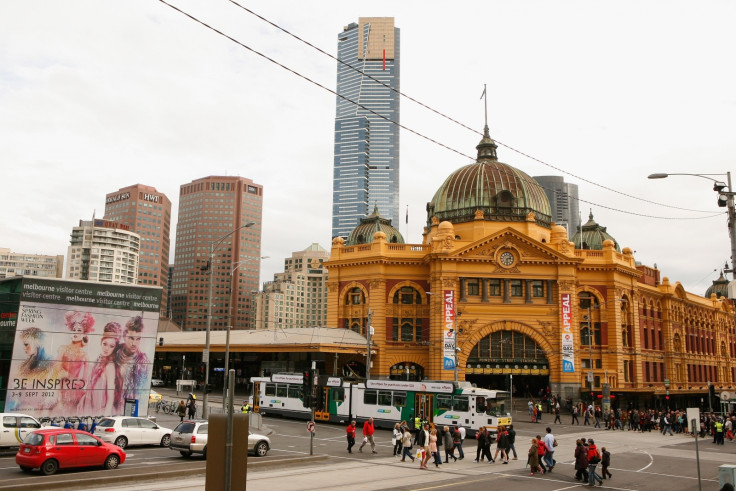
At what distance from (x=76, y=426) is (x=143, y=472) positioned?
9798 mm

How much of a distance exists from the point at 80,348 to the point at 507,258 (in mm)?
43652

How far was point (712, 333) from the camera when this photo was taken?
97.7 m

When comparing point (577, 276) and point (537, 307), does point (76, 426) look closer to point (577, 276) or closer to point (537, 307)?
point (537, 307)

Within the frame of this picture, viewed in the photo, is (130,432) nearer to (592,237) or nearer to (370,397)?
(370,397)

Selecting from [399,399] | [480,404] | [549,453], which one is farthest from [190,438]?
[480,404]

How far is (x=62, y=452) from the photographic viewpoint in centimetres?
2375

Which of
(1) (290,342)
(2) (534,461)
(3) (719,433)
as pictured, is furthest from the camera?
(1) (290,342)

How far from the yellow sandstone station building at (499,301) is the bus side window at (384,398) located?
18329 millimetres

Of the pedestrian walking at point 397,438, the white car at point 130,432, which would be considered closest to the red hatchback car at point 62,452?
the white car at point 130,432

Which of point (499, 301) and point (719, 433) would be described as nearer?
point (719, 433)

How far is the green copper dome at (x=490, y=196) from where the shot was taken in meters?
72.6

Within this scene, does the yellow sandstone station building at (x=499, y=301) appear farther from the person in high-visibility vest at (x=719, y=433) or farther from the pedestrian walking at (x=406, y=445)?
the pedestrian walking at (x=406, y=445)

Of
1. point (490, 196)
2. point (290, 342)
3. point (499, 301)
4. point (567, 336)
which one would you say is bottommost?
point (290, 342)

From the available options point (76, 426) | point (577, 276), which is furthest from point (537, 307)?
point (76, 426)
